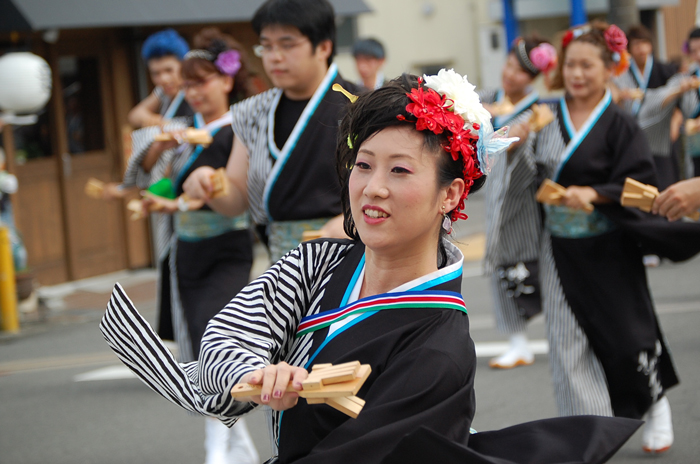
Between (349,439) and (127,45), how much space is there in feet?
29.8

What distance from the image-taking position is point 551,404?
5.15 m

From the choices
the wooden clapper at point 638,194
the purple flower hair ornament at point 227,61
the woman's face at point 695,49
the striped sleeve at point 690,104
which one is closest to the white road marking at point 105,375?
the purple flower hair ornament at point 227,61

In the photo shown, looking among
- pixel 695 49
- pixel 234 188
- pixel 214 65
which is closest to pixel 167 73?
pixel 214 65

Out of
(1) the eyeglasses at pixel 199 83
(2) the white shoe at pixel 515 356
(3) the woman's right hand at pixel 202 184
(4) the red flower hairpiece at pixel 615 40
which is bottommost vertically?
(2) the white shoe at pixel 515 356

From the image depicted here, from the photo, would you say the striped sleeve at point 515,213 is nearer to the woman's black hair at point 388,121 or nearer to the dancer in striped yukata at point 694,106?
the woman's black hair at point 388,121

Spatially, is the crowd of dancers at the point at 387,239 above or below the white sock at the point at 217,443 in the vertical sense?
above

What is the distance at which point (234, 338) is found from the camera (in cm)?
213

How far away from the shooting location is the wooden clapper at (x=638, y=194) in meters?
3.80

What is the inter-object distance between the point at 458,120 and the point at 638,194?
1.90 meters

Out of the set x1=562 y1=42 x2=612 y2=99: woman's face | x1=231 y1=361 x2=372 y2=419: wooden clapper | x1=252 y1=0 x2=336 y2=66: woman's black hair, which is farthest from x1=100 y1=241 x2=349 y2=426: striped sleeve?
x1=562 y1=42 x2=612 y2=99: woman's face

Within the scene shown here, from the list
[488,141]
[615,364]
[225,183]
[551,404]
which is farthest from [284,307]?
[551,404]

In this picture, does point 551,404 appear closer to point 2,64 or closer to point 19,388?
point 19,388

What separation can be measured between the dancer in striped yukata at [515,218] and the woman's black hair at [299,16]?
1.18 m

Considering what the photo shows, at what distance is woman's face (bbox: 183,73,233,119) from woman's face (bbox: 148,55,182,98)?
1.17 meters
